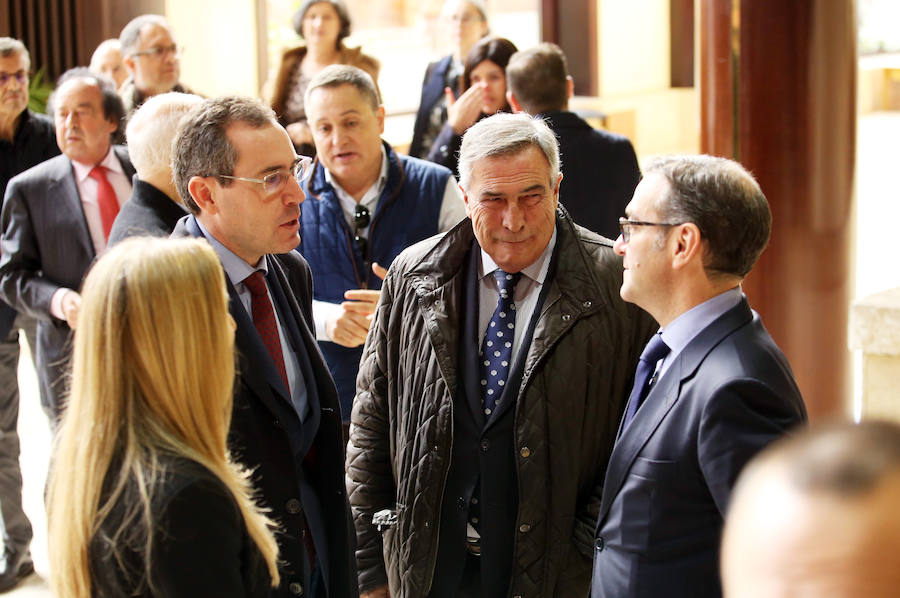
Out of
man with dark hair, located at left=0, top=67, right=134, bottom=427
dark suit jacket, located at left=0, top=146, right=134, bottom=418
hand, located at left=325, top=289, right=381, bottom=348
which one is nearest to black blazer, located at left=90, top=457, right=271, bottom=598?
hand, located at left=325, top=289, right=381, bottom=348

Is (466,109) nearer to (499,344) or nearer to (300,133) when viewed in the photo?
(300,133)

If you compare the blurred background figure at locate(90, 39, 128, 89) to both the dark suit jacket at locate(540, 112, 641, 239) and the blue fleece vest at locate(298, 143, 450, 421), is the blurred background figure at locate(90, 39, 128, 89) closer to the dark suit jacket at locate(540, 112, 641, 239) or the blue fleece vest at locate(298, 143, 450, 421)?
the dark suit jacket at locate(540, 112, 641, 239)

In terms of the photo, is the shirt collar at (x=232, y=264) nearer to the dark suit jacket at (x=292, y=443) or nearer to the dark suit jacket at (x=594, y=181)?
the dark suit jacket at (x=292, y=443)

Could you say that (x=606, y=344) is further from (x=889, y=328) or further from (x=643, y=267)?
(x=889, y=328)

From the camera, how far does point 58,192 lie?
3824 millimetres

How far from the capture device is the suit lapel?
193 centimetres

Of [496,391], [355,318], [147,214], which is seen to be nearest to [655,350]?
[496,391]

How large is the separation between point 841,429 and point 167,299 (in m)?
1.03

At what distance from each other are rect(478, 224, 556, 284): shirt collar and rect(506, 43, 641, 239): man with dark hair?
1647mm

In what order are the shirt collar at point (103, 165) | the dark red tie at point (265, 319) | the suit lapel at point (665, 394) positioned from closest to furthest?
the suit lapel at point (665, 394) → the dark red tie at point (265, 319) → the shirt collar at point (103, 165)

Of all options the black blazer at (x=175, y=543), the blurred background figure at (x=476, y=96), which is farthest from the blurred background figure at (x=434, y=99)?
the black blazer at (x=175, y=543)

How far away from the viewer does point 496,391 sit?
2402mm

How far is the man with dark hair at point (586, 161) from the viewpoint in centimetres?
414

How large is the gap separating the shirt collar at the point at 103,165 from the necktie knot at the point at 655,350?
2.50m
